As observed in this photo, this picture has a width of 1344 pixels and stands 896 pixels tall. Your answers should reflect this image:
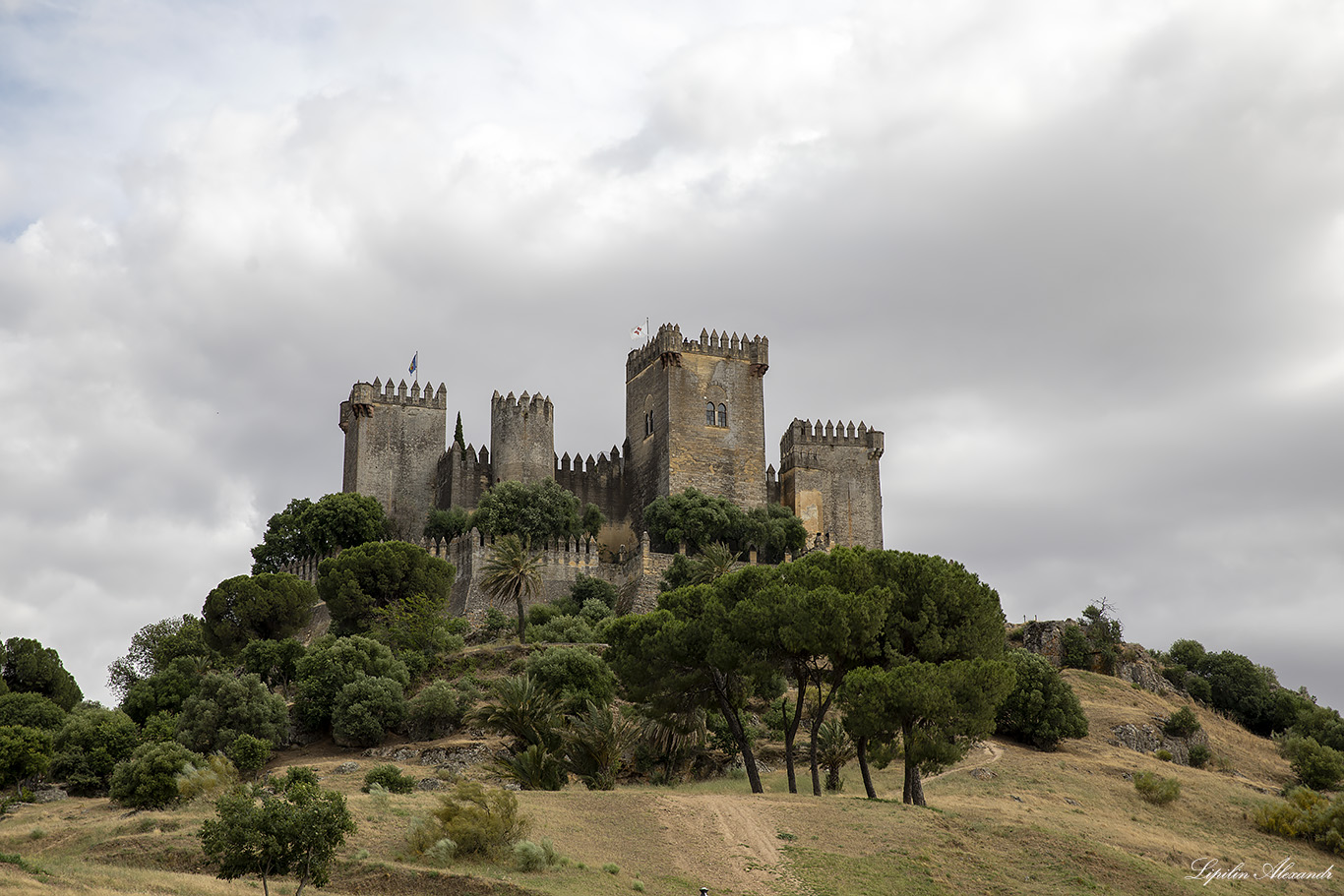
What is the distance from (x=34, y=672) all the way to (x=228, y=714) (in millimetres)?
16335

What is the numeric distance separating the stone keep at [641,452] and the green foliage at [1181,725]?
2103cm

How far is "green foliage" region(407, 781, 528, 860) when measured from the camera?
88.0 ft

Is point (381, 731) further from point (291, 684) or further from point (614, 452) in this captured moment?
point (614, 452)

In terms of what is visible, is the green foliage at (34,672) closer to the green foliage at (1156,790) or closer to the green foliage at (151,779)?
the green foliage at (151,779)

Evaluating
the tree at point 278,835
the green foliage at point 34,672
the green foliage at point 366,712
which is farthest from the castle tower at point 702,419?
the tree at point 278,835

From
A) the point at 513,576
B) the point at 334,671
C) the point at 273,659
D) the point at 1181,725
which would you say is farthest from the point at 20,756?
the point at 1181,725

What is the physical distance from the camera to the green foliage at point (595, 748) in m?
36.8

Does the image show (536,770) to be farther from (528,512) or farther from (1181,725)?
(1181,725)

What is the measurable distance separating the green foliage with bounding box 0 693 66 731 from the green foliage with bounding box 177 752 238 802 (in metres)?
14.7

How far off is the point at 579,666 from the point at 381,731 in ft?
22.6

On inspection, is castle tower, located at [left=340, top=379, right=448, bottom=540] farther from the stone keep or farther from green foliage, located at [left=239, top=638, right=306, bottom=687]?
green foliage, located at [left=239, top=638, right=306, bottom=687]

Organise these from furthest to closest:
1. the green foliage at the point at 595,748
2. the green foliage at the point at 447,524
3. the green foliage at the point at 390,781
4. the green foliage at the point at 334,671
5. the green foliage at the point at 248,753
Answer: the green foliage at the point at 447,524, the green foliage at the point at 334,671, the green foliage at the point at 248,753, the green foliage at the point at 595,748, the green foliage at the point at 390,781

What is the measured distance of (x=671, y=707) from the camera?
1435 inches

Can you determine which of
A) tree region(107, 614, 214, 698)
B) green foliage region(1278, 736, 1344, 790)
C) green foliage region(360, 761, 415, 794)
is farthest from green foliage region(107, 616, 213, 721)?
green foliage region(1278, 736, 1344, 790)
